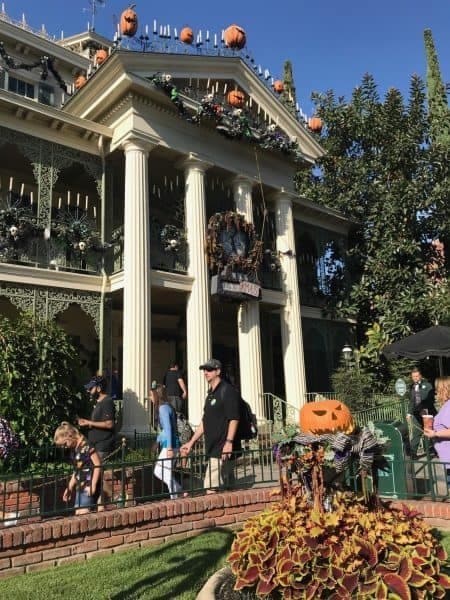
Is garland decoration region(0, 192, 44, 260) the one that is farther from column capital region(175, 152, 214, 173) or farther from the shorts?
the shorts

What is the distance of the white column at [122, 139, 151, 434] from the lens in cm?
1047

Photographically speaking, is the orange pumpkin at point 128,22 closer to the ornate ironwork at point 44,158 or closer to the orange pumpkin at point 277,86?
the ornate ironwork at point 44,158

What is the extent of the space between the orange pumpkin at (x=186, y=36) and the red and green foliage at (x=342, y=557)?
42.3ft

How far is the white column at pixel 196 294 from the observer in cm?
1170

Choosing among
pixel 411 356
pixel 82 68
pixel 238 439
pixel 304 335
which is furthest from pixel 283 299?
pixel 82 68

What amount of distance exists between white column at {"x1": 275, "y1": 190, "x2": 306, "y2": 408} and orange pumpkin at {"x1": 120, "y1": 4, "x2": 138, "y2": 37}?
5894 mm

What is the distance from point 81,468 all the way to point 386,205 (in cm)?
1542

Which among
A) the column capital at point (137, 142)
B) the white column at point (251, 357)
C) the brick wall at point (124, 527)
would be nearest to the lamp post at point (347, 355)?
the white column at point (251, 357)

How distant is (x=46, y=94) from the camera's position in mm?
19141

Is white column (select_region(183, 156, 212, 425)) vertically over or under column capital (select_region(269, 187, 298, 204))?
under

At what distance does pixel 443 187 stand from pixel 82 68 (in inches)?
571

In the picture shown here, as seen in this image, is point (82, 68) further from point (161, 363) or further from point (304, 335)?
point (304, 335)

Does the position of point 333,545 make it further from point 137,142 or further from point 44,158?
point 44,158

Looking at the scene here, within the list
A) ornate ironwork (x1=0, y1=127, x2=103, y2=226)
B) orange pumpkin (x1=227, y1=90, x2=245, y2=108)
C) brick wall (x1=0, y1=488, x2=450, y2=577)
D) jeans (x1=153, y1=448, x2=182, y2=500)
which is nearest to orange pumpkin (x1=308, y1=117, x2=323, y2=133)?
orange pumpkin (x1=227, y1=90, x2=245, y2=108)
